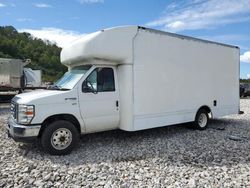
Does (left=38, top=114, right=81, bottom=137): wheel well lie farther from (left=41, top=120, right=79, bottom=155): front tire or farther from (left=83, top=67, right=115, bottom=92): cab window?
(left=83, top=67, right=115, bottom=92): cab window

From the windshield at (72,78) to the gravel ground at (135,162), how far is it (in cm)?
166

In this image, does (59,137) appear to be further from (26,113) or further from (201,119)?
(201,119)

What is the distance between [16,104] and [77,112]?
1431 millimetres

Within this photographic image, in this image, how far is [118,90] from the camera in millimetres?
7133

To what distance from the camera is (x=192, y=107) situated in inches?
345

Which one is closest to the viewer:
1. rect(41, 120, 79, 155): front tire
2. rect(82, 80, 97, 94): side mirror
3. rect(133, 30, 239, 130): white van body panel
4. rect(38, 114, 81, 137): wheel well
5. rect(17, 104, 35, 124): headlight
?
rect(17, 104, 35, 124): headlight

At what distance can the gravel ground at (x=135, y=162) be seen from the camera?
4781 mm

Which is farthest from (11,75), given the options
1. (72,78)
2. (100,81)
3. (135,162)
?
(135,162)

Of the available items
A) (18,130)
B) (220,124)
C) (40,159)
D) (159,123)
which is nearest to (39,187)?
(40,159)

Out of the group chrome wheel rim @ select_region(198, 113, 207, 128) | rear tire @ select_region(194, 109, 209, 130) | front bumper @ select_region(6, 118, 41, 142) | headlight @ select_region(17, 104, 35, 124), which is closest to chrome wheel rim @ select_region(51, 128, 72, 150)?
front bumper @ select_region(6, 118, 41, 142)

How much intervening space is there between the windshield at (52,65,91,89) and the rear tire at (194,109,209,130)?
14.3 feet

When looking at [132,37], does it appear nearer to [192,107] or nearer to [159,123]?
[159,123]

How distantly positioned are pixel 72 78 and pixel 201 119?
4.95 m

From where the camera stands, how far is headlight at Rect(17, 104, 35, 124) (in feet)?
19.3
